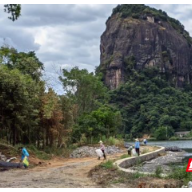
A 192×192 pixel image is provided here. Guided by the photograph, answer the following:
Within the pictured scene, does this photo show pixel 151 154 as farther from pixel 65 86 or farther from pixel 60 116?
pixel 65 86

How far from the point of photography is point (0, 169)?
1688 cm

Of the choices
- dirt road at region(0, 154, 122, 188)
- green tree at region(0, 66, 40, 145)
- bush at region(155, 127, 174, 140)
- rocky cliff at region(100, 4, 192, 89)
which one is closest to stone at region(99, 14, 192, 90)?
rocky cliff at region(100, 4, 192, 89)

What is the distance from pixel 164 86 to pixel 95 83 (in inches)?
2921

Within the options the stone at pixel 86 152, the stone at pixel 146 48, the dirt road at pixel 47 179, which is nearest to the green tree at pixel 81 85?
the stone at pixel 86 152

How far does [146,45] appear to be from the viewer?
144 m

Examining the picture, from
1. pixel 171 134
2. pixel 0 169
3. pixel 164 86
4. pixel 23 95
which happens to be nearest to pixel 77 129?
pixel 23 95

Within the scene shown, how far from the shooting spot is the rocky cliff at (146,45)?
Answer: 13538 cm

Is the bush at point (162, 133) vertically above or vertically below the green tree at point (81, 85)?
below

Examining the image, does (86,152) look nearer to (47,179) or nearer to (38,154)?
(38,154)

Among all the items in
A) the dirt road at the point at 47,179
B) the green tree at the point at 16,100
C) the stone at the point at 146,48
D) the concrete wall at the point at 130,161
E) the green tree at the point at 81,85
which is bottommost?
the concrete wall at the point at 130,161

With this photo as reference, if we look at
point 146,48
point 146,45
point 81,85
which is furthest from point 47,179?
point 146,45

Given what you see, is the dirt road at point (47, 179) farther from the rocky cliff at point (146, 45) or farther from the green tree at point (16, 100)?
the rocky cliff at point (146, 45)

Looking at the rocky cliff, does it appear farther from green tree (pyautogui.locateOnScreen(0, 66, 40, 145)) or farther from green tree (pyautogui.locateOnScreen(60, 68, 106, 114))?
green tree (pyautogui.locateOnScreen(0, 66, 40, 145))

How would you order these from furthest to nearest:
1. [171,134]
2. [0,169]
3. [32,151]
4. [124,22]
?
[124,22] < [171,134] < [32,151] < [0,169]
